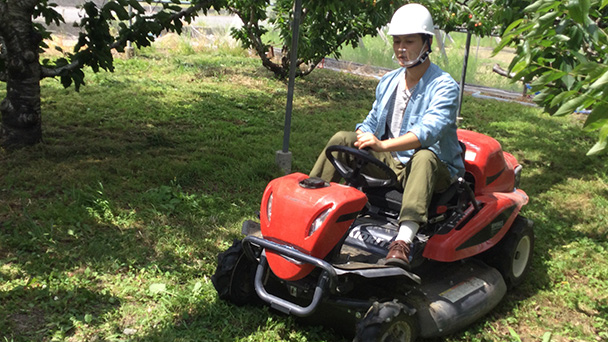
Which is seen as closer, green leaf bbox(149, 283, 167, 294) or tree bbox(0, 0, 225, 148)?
green leaf bbox(149, 283, 167, 294)

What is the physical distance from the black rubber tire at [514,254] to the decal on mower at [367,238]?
1.01 metres

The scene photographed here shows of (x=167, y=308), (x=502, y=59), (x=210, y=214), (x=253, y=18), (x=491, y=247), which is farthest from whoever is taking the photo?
(x=502, y=59)

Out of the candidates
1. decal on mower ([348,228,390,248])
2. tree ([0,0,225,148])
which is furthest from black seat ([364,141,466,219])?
tree ([0,0,225,148])

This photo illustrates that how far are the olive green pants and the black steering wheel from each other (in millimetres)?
62

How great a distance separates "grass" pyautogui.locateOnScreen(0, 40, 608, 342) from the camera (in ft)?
10.9

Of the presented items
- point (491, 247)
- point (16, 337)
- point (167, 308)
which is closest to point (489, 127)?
point (491, 247)

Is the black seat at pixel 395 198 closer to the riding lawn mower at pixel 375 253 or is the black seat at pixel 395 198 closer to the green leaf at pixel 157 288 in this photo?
the riding lawn mower at pixel 375 253

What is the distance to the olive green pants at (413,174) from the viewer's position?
3184 mm

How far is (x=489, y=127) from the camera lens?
9.40 metres

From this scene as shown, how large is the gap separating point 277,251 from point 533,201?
12.5ft

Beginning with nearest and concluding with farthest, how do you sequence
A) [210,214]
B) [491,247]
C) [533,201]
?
[491,247] → [210,214] → [533,201]

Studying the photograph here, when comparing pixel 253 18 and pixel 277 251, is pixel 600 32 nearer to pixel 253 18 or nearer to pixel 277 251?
pixel 277 251

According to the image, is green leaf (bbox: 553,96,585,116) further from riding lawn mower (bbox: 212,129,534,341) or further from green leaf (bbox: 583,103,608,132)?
riding lawn mower (bbox: 212,129,534,341)

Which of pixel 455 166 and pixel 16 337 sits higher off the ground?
pixel 455 166
